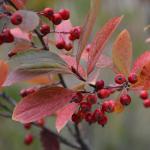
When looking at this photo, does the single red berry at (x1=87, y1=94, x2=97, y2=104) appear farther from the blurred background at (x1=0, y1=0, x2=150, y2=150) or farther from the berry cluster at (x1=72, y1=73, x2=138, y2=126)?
the blurred background at (x1=0, y1=0, x2=150, y2=150)

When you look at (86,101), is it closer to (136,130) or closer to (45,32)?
(45,32)

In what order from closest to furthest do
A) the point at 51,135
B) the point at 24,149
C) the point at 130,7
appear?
the point at 51,135, the point at 24,149, the point at 130,7

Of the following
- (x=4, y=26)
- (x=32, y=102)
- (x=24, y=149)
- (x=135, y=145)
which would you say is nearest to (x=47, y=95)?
Answer: (x=32, y=102)

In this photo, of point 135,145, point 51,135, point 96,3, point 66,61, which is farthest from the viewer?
point 135,145

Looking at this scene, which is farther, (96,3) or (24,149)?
(24,149)

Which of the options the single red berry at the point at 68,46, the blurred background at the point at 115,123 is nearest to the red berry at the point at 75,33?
the single red berry at the point at 68,46

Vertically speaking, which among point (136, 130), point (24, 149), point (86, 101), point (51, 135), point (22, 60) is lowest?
point (136, 130)

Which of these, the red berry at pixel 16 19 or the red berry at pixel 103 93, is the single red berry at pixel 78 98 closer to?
the red berry at pixel 103 93

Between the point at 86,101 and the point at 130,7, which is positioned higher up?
the point at 86,101
